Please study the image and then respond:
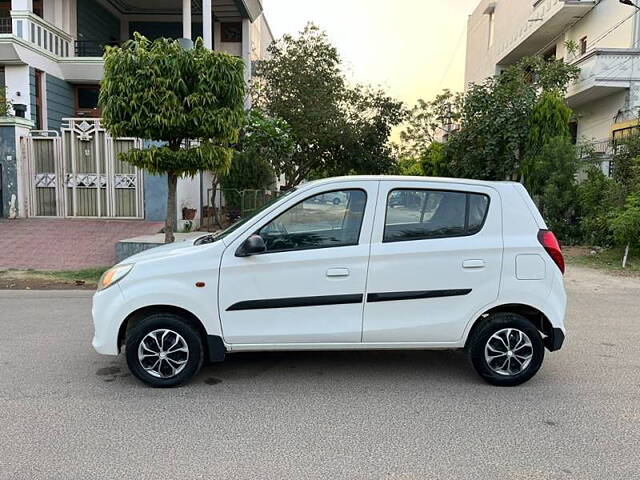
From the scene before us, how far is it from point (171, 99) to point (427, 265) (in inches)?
239

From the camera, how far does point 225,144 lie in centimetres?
1041

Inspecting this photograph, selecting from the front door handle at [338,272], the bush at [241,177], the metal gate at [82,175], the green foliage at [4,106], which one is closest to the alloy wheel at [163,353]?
the front door handle at [338,272]

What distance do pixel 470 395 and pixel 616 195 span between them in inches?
416

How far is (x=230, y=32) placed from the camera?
24875mm

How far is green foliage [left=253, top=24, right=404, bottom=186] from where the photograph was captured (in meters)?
23.1

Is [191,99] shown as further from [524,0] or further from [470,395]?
[524,0]

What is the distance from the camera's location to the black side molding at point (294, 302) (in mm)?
4539

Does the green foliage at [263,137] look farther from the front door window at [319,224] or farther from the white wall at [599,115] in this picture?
the front door window at [319,224]

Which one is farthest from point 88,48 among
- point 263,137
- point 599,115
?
point 599,115

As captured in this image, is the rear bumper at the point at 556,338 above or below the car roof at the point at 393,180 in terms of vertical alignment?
below

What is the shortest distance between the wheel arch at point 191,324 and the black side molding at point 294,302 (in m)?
0.31

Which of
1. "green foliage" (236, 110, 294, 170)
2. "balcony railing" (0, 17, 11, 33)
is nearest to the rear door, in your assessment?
"green foliage" (236, 110, 294, 170)

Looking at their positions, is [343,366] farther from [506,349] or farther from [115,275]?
[115,275]

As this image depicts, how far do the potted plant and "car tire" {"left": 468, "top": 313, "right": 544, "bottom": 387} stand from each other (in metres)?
11.5
